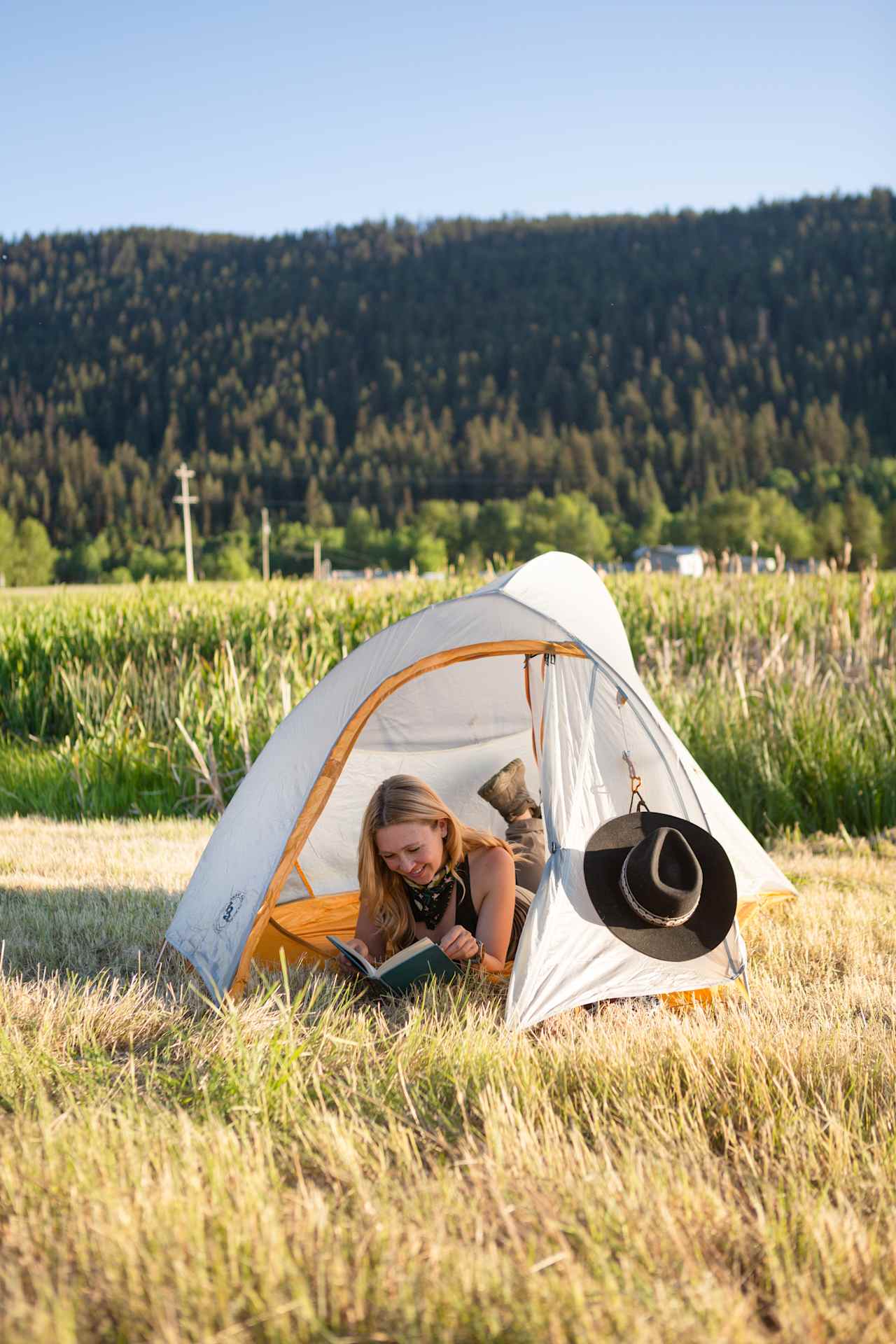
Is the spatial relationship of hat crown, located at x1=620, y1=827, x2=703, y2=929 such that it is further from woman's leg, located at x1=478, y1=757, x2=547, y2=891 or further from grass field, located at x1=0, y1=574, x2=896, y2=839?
grass field, located at x1=0, y1=574, x2=896, y2=839

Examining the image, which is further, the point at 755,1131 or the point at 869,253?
the point at 869,253

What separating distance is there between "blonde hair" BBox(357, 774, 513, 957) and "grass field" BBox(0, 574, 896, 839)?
295 centimetres

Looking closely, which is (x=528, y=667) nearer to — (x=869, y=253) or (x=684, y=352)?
(x=684, y=352)

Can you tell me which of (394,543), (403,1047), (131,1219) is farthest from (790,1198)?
(394,543)

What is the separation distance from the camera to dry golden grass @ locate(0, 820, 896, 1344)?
64.6 inches

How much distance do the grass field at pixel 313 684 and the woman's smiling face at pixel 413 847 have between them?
10.0 feet

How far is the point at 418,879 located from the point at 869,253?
11401cm

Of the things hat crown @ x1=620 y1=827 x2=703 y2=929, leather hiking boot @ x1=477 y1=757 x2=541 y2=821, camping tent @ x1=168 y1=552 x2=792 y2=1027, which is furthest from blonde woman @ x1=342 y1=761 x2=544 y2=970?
leather hiking boot @ x1=477 y1=757 x2=541 y2=821

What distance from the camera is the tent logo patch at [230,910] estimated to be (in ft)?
11.2

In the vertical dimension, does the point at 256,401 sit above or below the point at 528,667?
above

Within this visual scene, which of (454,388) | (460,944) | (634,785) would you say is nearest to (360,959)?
(460,944)

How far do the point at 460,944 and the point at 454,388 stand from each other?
100047 millimetres

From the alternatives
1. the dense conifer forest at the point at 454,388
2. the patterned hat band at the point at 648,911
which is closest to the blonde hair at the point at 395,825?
the patterned hat band at the point at 648,911

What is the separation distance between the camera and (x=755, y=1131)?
230 centimetres
